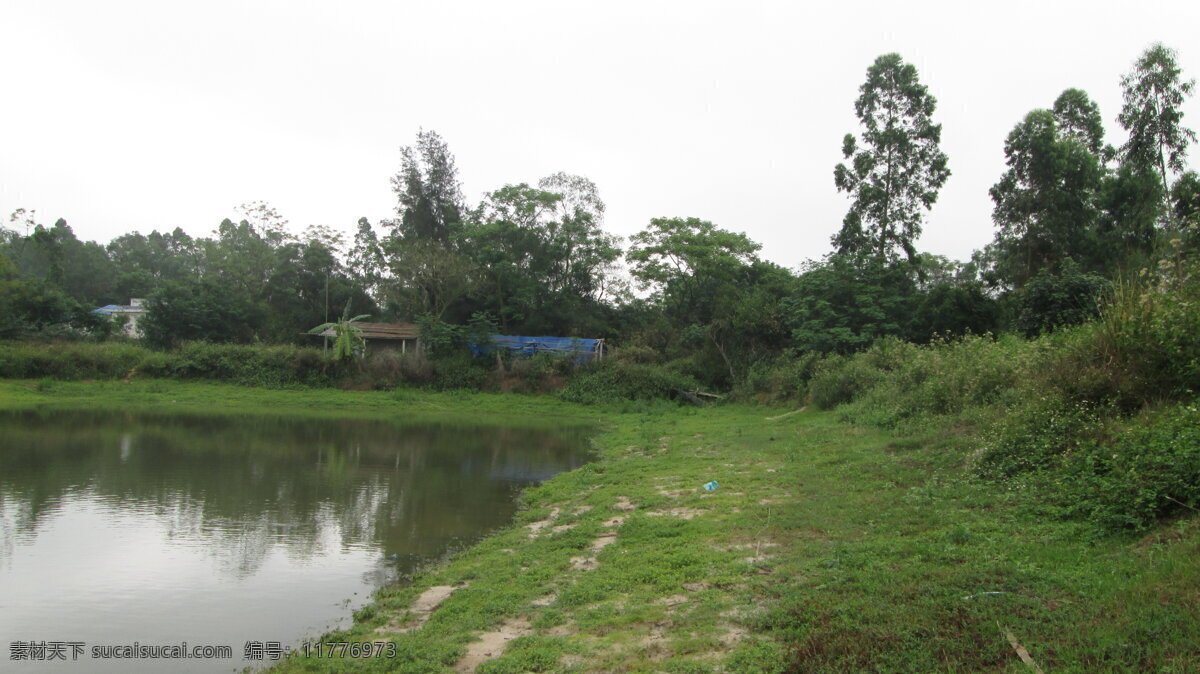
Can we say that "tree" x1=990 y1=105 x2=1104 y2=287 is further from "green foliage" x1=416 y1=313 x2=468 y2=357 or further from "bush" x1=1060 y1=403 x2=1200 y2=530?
"green foliage" x1=416 y1=313 x2=468 y2=357

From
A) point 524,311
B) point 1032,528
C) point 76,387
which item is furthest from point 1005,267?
point 76,387

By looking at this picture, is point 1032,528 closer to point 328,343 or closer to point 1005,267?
point 1005,267

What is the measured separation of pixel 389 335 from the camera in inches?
1524

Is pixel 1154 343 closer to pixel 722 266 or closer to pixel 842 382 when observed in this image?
pixel 842 382

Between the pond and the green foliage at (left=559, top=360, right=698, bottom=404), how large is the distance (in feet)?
41.5

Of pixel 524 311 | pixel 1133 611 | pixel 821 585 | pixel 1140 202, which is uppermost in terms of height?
pixel 1140 202

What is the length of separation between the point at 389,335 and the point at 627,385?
47.7 feet

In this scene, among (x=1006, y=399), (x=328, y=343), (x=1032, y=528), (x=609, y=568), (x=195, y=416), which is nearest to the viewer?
(x=1032, y=528)

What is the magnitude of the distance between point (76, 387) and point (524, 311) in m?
21.3

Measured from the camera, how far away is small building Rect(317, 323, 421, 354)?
3838 centimetres

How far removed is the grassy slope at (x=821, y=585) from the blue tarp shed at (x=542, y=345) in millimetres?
24149

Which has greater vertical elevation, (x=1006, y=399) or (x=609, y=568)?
(x=1006, y=399)

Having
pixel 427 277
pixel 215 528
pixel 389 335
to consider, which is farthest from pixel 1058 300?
pixel 389 335

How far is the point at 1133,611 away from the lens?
430 centimetres
